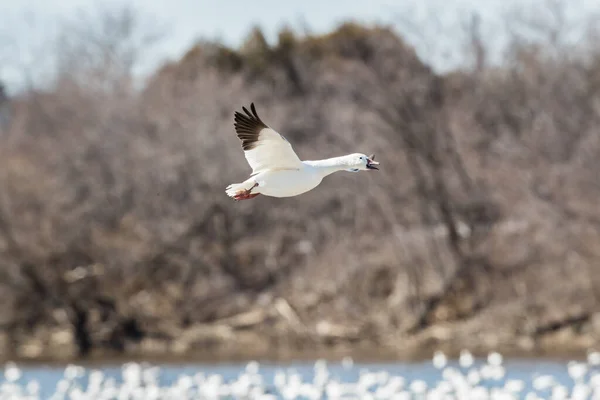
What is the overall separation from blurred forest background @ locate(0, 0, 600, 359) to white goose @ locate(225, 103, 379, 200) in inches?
548

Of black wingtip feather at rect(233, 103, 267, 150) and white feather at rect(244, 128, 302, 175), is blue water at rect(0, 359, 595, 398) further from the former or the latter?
black wingtip feather at rect(233, 103, 267, 150)

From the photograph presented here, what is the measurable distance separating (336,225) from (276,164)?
18.1m

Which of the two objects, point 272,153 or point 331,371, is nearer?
point 272,153

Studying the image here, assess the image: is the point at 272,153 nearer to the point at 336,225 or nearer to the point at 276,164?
the point at 276,164

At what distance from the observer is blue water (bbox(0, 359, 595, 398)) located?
19.6m

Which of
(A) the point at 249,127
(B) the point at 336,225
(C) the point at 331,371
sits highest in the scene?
(B) the point at 336,225

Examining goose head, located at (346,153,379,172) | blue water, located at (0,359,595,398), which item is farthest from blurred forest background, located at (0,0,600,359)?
goose head, located at (346,153,379,172)

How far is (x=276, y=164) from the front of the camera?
862cm

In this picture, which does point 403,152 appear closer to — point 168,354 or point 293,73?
point 168,354

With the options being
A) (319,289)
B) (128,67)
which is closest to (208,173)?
(319,289)

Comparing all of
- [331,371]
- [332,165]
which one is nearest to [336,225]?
[331,371]

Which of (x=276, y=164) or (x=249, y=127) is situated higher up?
(x=249, y=127)

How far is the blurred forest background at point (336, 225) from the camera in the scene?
23141mm

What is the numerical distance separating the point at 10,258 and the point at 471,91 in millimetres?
12425
